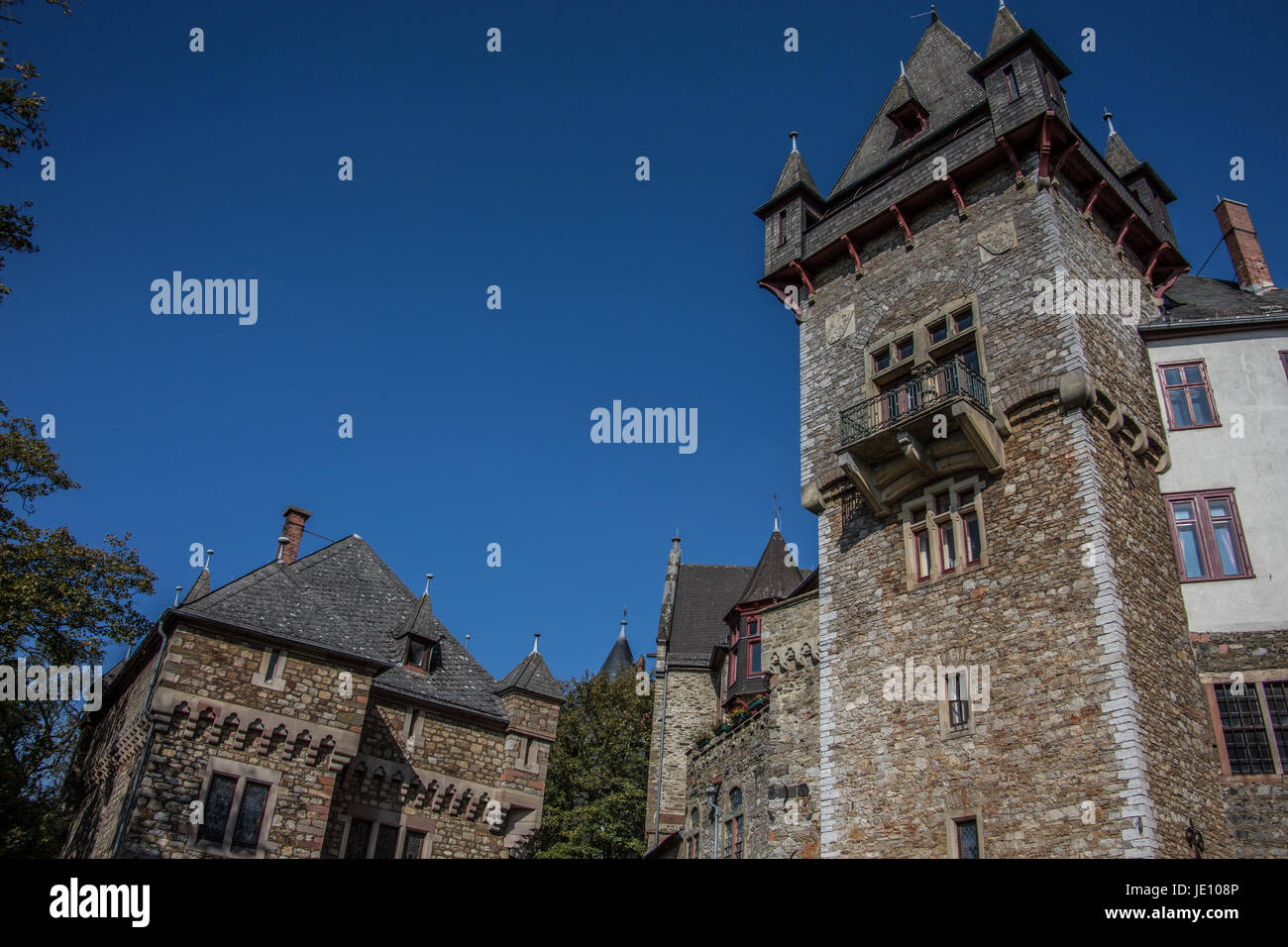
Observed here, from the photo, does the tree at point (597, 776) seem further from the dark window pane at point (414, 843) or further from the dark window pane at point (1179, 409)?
the dark window pane at point (1179, 409)

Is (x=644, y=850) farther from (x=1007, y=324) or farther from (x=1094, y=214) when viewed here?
(x=1094, y=214)

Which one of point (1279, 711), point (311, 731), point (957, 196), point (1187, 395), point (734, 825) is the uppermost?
point (957, 196)

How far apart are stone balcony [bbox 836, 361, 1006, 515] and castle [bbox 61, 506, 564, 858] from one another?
1367cm

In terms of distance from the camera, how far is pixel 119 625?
25875mm

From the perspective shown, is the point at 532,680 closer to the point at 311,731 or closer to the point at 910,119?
the point at 311,731

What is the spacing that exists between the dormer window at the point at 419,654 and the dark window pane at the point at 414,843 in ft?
15.7

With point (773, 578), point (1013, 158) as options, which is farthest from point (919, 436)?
point (773, 578)

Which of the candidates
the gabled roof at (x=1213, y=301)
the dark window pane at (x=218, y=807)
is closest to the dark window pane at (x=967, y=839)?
the gabled roof at (x=1213, y=301)

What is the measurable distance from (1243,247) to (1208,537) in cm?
1001

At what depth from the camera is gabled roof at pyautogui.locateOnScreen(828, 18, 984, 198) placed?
23266 mm

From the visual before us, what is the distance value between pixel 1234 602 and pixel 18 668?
28506 mm

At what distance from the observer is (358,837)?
24.2 m

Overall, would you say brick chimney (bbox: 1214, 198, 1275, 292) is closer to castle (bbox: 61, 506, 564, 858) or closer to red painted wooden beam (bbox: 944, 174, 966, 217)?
red painted wooden beam (bbox: 944, 174, 966, 217)
